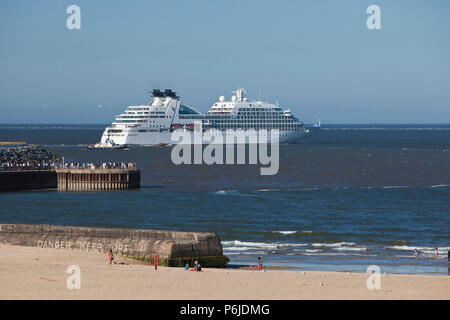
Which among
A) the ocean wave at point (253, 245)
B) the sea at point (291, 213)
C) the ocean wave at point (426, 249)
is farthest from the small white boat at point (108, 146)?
the ocean wave at point (426, 249)

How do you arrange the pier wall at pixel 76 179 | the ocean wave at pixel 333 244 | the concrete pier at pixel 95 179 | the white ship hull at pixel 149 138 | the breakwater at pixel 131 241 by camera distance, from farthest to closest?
the white ship hull at pixel 149 138, the concrete pier at pixel 95 179, the pier wall at pixel 76 179, the ocean wave at pixel 333 244, the breakwater at pixel 131 241

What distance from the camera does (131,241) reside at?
2805 cm

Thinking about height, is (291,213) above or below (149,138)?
below

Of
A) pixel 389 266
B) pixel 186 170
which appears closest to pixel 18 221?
pixel 389 266

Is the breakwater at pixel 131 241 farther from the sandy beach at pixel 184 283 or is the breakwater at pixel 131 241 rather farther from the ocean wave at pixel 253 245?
the ocean wave at pixel 253 245

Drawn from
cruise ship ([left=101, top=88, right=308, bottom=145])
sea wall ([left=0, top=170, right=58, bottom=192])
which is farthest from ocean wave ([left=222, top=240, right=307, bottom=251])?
cruise ship ([left=101, top=88, right=308, bottom=145])

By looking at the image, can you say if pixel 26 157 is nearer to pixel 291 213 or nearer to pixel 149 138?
pixel 291 213

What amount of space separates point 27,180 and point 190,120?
90.5 m

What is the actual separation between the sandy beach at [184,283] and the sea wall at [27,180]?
3024cm

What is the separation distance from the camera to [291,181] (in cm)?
6944

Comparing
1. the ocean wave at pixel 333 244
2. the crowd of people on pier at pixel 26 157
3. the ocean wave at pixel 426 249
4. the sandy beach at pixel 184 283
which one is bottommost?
the ocean wave at pixel 426 249

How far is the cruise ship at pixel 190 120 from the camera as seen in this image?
14162 cm

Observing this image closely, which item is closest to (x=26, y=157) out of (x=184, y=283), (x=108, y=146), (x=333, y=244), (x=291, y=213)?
(x=108, y=146)
